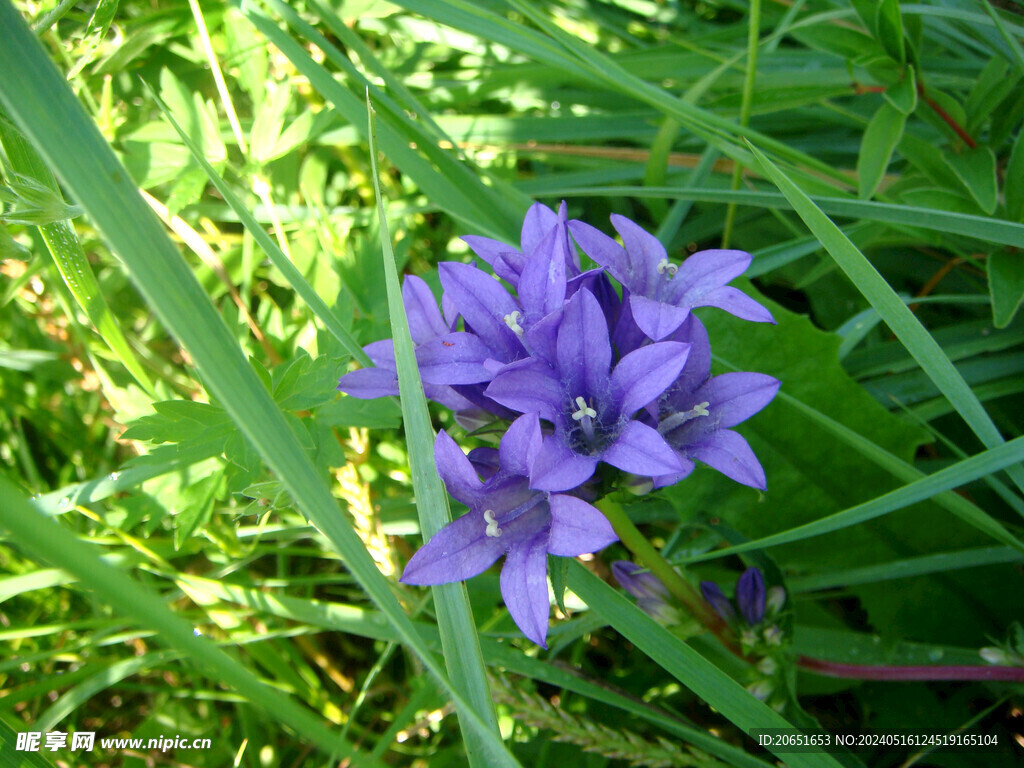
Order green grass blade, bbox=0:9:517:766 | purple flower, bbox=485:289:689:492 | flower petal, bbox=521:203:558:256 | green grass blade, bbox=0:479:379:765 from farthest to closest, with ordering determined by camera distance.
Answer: flower petal, bbox=521:203:558:256, purple flower, bbox=485:289:689:492, green grass blade, bbox=0:9:517:766, green grass blade, bbox=0:479:379:765

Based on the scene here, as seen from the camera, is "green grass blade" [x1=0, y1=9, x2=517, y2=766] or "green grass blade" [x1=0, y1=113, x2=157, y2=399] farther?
"green grass blade" [x1=0, y1=113, x2=157, y2=399]

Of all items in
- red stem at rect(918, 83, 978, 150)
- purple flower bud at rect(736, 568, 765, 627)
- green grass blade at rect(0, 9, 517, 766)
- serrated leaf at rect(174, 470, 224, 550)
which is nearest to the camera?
green grass blade at rect(0, 9, 517, 766)

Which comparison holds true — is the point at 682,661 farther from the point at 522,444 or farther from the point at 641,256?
the point at 641,256

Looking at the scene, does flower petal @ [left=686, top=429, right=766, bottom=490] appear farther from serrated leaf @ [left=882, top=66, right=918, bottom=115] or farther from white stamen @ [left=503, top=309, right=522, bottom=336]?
serrated leaf @ [left=882, top=66, right=918, bottom=115]

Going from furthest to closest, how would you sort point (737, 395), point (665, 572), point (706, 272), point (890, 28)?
Answer: point (890, 28) → point (665, 572) → point (706, 272) → point (737, 395)

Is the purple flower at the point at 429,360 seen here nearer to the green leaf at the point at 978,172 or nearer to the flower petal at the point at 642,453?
the flower petal at the point at 642,453

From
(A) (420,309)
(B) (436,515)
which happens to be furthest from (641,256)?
(B) (436,515)

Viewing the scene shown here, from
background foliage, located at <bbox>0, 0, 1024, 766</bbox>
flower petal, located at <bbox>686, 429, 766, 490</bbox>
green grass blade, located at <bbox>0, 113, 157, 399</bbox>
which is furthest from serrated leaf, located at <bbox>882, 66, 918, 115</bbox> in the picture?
green grass blade, located at <bbox>0, 113, 157, 399</bbox>
